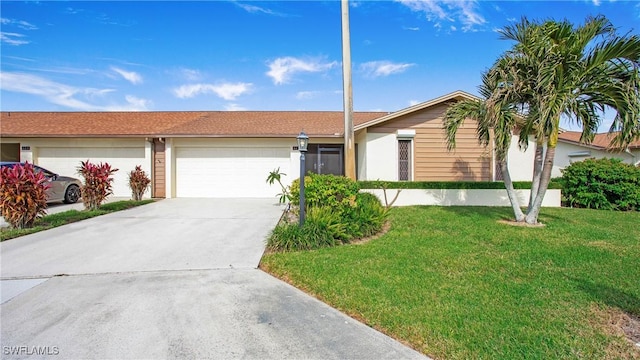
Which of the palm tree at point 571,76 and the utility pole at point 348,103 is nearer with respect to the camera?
the palm tree at point 571,76

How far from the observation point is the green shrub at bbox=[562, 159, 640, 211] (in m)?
10.1

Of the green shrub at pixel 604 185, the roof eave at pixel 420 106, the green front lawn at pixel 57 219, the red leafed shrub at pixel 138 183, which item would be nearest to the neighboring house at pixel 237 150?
the roof eave at pixel 420 106

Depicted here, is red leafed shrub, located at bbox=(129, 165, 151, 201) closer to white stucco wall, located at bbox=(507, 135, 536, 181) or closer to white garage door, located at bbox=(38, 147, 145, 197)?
white garage door, located at bbox=(38, 147, 145, 197)

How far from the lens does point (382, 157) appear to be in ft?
37.8

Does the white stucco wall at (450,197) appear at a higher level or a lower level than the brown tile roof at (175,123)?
lower

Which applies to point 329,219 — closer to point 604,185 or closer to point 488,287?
point 488,287

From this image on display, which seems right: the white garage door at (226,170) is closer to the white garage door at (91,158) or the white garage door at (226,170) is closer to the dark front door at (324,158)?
the dark front door at (324,158)

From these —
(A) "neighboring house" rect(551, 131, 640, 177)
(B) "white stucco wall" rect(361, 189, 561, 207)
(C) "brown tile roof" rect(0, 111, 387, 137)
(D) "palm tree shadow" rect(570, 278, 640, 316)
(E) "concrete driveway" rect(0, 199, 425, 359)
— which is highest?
(C) "brown tile roof" rect(0, 111, 387, 137)

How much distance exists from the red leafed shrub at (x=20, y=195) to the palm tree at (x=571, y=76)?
10775 mm

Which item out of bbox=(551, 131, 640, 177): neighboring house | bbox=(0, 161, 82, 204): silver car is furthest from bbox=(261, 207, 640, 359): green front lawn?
bbox=(551, 131, 640, 177): neighboring house

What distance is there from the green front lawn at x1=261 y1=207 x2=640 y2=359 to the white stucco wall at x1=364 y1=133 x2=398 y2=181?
4783 mm

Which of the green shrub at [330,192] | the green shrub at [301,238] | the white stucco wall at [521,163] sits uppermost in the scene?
the white stucco wall at [521,163]

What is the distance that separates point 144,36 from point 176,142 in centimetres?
412

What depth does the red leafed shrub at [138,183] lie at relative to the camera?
11.8 metres
